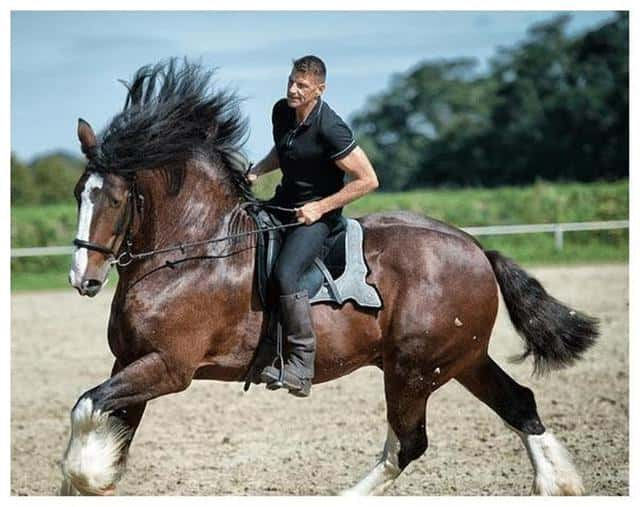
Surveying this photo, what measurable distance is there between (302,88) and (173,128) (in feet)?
2.38

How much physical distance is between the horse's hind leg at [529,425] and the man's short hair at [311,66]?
200 centimetres

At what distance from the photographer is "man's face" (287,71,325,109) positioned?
4.83 m

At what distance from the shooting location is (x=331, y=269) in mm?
5031

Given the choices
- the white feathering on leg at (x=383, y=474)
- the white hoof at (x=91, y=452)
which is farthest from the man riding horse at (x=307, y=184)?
the white hoof at (x=91, y=452)

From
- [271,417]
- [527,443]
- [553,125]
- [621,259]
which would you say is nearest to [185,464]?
[271,417]

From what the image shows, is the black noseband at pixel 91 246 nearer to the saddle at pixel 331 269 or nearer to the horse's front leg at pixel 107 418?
the horse's front leg at pixel 107 418

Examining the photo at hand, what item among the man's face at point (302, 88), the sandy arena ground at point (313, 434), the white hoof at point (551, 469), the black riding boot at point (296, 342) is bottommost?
the sandy arena ground at point (313, 434)

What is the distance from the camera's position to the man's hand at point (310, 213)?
488 centimetres

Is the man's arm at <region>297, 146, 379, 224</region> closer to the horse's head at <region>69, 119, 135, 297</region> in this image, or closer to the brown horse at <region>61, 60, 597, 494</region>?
the brown horse at <region>61, 60, 597, 494</region>

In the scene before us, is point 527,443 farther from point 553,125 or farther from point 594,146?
point 553,125

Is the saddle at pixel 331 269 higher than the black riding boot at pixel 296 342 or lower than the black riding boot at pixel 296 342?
higher

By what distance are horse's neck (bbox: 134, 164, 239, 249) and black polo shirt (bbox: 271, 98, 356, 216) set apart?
1.08ft

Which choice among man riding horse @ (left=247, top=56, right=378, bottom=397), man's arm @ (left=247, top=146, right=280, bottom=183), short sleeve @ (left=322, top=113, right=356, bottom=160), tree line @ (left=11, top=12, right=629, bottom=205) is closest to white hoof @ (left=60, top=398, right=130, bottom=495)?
man riding horse @ (left=247, top=56, right=378, bottom=397)

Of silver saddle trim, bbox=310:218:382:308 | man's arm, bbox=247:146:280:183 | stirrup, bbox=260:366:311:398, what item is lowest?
stirrup, bbox=260:366:311:398
